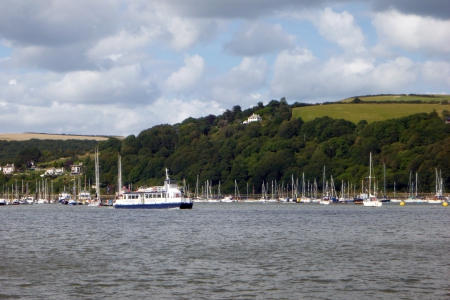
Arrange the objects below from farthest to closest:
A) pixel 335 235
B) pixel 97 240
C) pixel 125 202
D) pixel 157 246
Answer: pixel 125 202 < pixel 335 235 < pixel 97 240 < pixel 157 246

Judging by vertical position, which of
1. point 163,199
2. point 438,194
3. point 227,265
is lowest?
point 227,265

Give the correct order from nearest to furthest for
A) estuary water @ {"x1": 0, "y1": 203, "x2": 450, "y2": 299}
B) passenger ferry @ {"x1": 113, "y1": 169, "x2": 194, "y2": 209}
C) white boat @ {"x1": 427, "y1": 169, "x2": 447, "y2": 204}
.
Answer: estuary water @ {"x1": 0, "y1": 203, "x2": 450, "y2": 299} → passenger ferry @ {"x1": 113, "y1": 169, "x2": 194, "y2": 209} → white boat @ {"x1": 427, "y1": 169, "x2": 447, "y2": 204}

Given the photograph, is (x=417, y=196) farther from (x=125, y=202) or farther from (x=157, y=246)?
(x=157, y=246)

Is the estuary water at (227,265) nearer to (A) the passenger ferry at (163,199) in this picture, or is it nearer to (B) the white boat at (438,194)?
(A) the passenger ferry at (163,199)

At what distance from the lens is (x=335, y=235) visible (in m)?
58.8

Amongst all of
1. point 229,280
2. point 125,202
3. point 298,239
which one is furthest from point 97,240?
point 125,202

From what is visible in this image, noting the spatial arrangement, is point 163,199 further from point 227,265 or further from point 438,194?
point 438,194

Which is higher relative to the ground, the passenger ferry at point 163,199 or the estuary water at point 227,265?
the passenger ferry at point 163,199

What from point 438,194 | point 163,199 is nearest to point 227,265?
point 163,199

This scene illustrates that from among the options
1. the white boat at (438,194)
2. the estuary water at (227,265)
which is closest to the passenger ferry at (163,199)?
the estuary water at (227,265)

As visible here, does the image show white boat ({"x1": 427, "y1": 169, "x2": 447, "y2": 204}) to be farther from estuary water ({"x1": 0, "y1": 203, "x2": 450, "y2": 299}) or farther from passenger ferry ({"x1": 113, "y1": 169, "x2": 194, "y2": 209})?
estuary water ({"x1": 0, "y1": 203, "x2": 450, "y2": 299})

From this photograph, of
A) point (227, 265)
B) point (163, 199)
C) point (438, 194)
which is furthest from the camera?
point (438, 194)

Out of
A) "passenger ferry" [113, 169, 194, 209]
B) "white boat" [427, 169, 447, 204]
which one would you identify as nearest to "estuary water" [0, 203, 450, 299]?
"passenger ferry" [113, 169, 194, 209]

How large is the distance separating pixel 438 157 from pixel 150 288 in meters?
170
